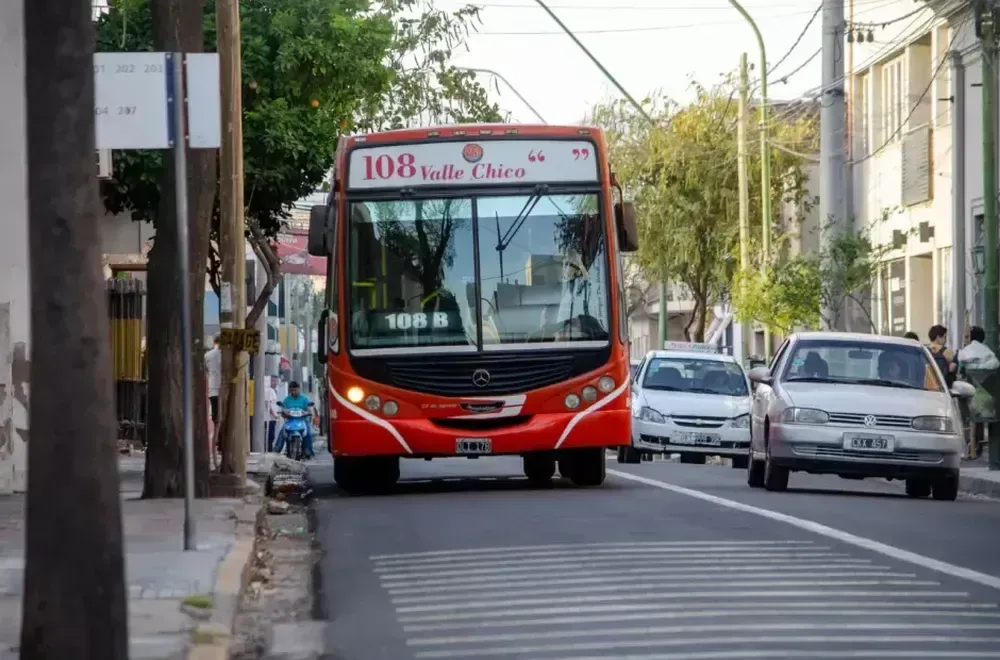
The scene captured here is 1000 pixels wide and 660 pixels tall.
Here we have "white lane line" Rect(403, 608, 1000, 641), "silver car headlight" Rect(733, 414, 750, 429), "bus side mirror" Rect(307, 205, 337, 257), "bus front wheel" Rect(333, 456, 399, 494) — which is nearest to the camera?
"white lane line" Rect(403, 608, 1000, 641)

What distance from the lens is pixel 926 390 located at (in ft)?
65.1

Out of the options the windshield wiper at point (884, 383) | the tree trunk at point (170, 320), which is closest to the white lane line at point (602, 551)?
the tree trunk at point (170, 320)

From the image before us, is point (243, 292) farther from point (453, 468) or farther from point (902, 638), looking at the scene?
point (902, 638)

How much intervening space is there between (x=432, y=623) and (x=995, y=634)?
252 cm

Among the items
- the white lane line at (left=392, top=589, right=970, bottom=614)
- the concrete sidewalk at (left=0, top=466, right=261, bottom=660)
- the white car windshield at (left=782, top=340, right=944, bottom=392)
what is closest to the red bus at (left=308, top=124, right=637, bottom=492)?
the white car windshield at (left=782, top=340, right=944, bottom=392)

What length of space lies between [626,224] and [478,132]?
1.58m

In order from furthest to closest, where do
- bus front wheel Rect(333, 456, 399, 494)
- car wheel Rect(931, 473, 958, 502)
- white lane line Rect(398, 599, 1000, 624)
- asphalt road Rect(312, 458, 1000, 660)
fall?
car wheel Rect(931, 473, 958, 502)
bus front wheel Rect(333, 456, 399, 494)
white lane line Rect(398, 599, 1000, 624)
asphalt road Rect(312, 458, 1000, 660)

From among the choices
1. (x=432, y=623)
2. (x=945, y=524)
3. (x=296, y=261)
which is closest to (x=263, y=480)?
(x=945, y=524)

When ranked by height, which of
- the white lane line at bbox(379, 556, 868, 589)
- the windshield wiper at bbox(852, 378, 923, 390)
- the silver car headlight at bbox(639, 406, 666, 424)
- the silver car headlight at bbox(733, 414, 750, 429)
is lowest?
the silver car headlight at bbox(733, 414, 750, 429)

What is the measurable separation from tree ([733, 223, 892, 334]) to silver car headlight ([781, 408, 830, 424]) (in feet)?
47.0

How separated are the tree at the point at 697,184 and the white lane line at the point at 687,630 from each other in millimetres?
41220

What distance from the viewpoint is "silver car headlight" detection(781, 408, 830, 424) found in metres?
19.2

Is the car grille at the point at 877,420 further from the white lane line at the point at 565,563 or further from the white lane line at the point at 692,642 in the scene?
the white lane line at the point at 692,642

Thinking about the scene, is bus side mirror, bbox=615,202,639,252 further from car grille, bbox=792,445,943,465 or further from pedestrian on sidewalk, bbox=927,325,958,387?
pedestrian on sidewalk, bbox=927,325,958,387
